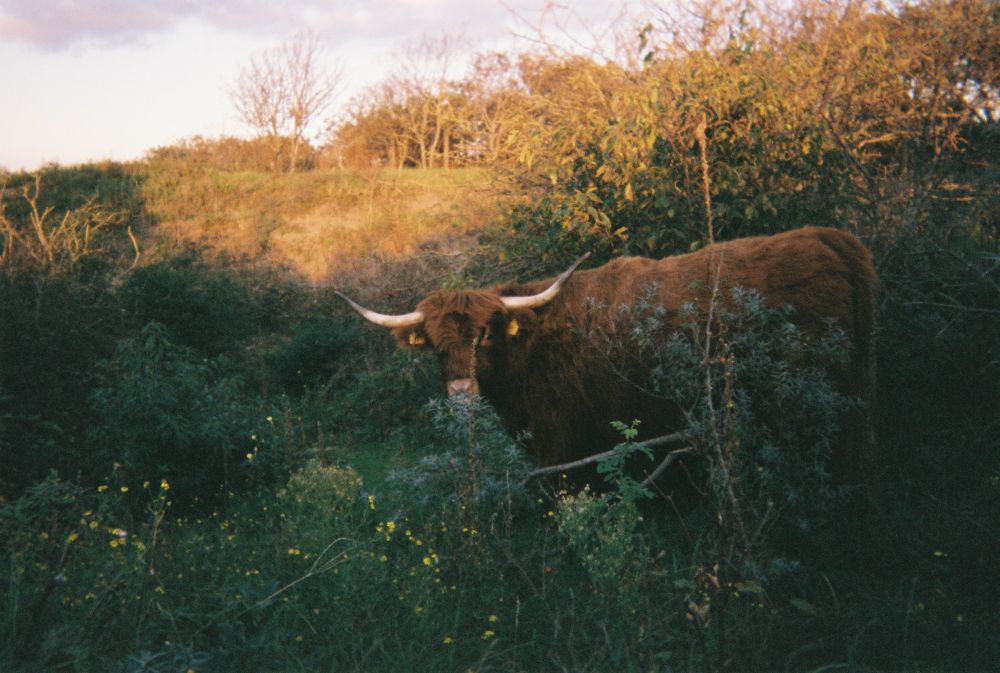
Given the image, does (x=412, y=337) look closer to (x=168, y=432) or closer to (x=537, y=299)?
(x=537, y=299)

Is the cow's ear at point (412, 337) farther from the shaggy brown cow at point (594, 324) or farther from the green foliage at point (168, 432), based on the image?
the green foliage at point (168, 432)

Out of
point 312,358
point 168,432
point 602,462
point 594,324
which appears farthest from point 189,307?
point 602,462

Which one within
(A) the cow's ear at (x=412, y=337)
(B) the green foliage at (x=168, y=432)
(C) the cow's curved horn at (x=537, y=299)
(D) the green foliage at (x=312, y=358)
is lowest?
(D) the green foliage at (x=312, y=358)

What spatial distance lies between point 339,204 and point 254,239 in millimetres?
2137

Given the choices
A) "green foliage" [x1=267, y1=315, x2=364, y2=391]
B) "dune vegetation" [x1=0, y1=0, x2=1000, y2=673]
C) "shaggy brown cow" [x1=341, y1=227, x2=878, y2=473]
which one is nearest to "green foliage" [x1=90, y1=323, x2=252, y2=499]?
"dune vegetation" [x1=0, y1=0, x2=1000, y2=673]

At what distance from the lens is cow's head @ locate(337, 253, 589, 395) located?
17.0 ft

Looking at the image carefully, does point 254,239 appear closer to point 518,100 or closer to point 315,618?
point 518,100

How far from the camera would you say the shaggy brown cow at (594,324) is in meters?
4.43

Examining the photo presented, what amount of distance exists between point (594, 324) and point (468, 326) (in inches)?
35.5

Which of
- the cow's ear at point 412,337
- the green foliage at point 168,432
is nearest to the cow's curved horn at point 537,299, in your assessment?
the cow's ear at point 412,337

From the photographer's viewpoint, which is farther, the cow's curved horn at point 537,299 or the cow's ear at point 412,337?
the cow's ear at point 412,337

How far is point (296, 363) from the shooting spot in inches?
347

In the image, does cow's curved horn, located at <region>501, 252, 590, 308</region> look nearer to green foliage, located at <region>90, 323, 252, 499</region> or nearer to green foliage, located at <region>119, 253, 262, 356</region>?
green foliage, located at <region>90, 323, 252, 499</region>

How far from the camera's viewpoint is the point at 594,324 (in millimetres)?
5039
